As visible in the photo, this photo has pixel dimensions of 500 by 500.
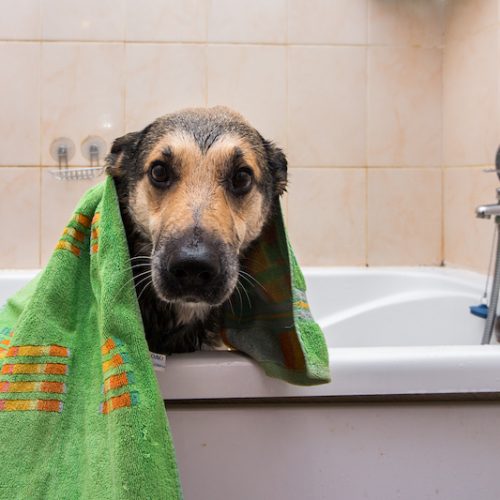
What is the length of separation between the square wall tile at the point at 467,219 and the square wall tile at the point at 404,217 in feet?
0.16

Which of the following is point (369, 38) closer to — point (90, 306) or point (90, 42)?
point (90, 42)

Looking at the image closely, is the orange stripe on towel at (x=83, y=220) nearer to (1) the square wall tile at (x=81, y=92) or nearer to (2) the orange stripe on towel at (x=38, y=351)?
(2) the orange stripe on towel at (x=38, y=351)

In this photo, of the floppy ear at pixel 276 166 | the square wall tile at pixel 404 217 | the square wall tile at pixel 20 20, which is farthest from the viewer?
the square wall tile at pixel 404 217

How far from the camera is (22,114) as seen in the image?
6.33 feet

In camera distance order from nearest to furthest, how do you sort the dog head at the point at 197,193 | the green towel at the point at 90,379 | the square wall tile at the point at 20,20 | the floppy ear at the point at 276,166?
the green towel at the point at 90,379 < the dog head at the point at 197,193 < the floppy ear at the point at 276,166 < the square wall tile at the point at 20,20

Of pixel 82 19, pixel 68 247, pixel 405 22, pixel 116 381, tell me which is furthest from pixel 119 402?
pixel 405 22

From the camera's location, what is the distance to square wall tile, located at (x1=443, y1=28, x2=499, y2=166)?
1658mm

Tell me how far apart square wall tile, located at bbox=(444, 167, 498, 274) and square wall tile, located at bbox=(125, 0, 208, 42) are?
1.10 m

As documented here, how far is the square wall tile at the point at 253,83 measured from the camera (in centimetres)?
194

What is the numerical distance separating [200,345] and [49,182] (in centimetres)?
129

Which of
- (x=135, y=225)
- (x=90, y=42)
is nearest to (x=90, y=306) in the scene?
(x=135, y=225)

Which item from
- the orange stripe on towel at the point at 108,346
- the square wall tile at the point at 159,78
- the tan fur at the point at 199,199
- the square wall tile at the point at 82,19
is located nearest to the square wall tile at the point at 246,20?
the square wall tile at the point at 159,78

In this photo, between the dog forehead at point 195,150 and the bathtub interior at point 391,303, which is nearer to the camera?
the dog forehead at point 195,150

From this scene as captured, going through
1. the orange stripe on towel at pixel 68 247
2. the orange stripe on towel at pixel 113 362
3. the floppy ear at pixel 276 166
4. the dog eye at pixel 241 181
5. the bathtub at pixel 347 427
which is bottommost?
the bathtub at pixel 347 427
